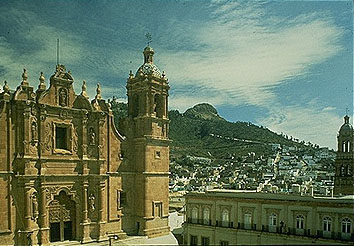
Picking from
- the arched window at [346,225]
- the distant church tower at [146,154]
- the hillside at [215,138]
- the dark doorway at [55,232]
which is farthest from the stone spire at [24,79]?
the hillside at [215,138]

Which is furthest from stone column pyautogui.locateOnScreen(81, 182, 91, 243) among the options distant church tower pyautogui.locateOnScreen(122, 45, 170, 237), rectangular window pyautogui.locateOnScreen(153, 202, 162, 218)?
rectangular window pyautogui.locateOnScreen(153, 202, 162, 218)

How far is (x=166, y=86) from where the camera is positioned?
98.9ft

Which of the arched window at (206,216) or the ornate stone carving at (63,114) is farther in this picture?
the ornate stone carving at (63,114)

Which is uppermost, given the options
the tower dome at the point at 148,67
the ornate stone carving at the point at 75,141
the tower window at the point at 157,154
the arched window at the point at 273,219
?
the tower dome at the point at 148,67

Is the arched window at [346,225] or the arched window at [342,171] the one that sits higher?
the arched window at [342,171]

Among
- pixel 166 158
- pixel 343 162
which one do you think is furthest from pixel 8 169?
pixel 343 162

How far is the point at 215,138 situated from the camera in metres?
141

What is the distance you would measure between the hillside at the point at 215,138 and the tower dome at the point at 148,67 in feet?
294

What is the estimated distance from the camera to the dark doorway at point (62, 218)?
24109mm

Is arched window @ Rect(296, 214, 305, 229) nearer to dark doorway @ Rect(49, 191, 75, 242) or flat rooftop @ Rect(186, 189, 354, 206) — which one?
flat rooftop @ Rect(186, 189, 354, 206)

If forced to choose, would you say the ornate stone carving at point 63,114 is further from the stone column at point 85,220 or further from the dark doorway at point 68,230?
the dark doorway at point 68,230

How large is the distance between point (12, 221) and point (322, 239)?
18940mm

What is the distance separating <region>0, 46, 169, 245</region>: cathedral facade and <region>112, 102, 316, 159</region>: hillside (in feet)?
296

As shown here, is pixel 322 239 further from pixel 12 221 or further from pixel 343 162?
pixel 343 162
